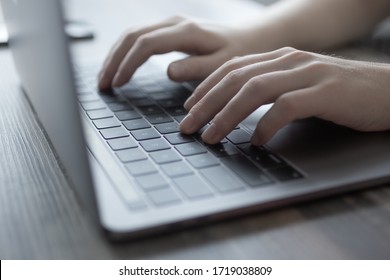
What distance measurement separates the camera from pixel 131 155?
52 cm

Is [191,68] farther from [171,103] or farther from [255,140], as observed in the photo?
[255,140]

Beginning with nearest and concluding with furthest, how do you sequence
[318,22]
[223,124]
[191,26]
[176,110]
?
[223,124] < [176,110] < [191,26] < [318,22]

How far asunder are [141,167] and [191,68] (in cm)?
27

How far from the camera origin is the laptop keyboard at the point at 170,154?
17.8 inches

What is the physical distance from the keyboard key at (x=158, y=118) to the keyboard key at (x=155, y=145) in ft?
0.20

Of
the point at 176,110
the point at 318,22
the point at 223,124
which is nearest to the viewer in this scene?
the point at 223,124

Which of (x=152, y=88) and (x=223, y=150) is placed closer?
(x=223, y=150)

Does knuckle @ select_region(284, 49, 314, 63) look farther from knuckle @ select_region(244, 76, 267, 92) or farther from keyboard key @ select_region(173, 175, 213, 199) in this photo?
keyboard key @ select_region(173, 175, 213, 199)

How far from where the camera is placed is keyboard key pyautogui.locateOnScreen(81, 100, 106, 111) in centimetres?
66

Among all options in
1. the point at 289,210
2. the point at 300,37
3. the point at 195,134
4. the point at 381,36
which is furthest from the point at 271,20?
the point at 289,210

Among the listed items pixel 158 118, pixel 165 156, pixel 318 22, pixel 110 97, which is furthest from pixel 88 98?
pixel 318 22

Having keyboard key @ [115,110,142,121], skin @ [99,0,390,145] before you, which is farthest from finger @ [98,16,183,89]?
keyboard key @ [115,110,142,121]

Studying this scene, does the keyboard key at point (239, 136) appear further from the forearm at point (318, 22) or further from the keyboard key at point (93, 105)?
the forearm at point (318, 22)
